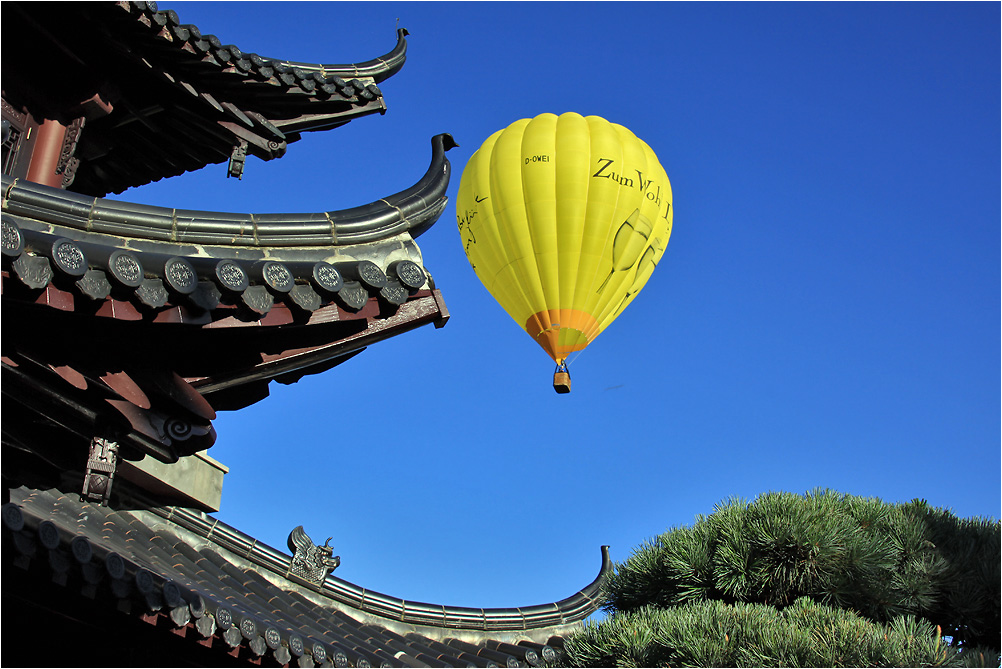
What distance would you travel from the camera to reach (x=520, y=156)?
1806cm

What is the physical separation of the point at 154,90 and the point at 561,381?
12639 millimetres

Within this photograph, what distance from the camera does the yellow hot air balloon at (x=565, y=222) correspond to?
17453 millimetres

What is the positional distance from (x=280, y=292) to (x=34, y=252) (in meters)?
0.96

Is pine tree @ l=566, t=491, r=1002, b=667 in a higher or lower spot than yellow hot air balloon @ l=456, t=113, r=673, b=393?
lower

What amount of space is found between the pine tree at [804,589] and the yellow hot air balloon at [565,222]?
12.3m

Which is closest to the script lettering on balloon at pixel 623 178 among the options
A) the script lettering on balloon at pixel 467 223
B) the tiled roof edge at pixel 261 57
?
the script lettering on balloon at pixel 467 223

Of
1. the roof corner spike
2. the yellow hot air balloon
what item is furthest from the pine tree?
the yellow hot air balloon

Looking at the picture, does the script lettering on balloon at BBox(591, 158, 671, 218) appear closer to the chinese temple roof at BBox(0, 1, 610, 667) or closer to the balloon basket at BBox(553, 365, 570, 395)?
the balloon basket at BBox(553, 365, 570, 395)

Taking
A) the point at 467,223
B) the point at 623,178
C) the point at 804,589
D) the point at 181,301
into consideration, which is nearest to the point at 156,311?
the point at 181,301

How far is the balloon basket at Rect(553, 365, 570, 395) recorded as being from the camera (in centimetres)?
1850

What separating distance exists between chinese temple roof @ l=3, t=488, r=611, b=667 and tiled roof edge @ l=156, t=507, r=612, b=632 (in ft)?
0.04

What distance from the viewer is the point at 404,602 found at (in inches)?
368

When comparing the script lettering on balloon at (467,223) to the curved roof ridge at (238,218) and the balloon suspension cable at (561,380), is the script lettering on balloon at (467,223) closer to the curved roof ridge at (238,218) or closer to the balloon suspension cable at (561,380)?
the balloon suspension cable at (561,380)

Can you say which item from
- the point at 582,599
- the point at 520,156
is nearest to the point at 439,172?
the point at 582,599
